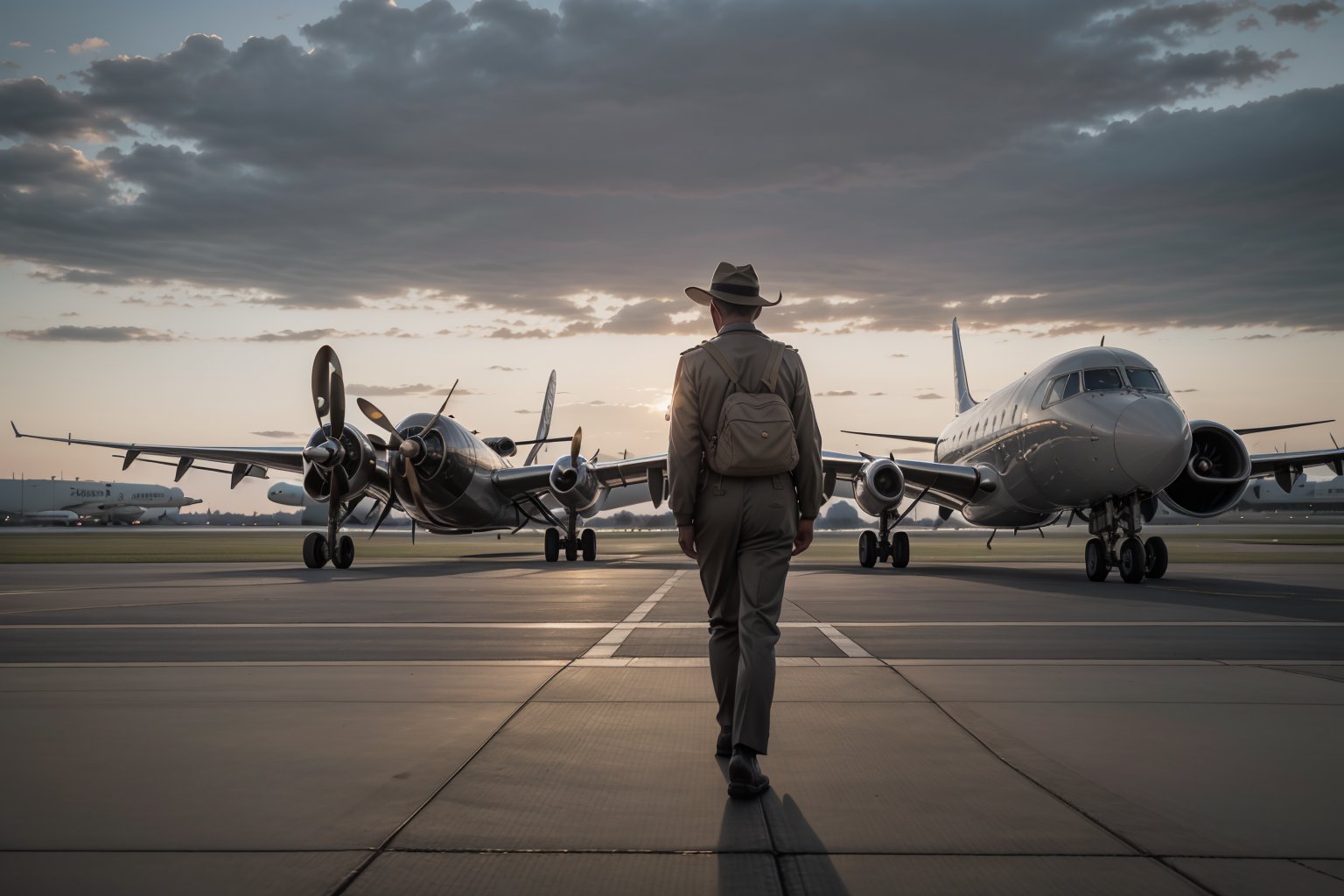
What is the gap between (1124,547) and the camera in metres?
16.5

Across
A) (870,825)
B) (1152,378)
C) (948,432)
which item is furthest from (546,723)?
(948,432)

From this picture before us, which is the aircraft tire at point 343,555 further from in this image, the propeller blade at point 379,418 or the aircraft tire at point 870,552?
the aircraft tire at point 870,552

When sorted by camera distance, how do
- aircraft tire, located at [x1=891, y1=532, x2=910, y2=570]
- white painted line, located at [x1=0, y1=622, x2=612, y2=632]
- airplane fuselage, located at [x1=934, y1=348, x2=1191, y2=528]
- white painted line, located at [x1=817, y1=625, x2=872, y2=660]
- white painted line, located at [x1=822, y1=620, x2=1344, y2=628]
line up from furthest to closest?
aircraft tire, located at [x1=891, y1=532, x2=910, y2=570] < airplane fuselage, located at [x1=934, y1=348, x2=1191, y2=528] < white painted line, located at [x1=822, y1=620, x2=1344, y2=628] < white painted line, located at [x1=0, y1=622, x2=612, y2=632] < white painted line, located at [x1=817, y1=625, x2=872, y2=660]

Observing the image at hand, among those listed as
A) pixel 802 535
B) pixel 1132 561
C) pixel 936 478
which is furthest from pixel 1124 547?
pixel 802 535

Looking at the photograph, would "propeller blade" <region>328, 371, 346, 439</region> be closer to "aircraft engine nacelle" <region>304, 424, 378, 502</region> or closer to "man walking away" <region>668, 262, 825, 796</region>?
"aircraft engine nacelle" <region>304, 424, 378, 502</region>

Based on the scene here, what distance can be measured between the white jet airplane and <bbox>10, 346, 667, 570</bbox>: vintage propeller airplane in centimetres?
8908

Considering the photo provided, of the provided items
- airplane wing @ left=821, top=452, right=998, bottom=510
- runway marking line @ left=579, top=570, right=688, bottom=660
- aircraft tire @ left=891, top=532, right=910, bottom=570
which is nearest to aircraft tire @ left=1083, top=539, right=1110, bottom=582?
airplane wing @ left=821, top=452, right=998, bottom=510

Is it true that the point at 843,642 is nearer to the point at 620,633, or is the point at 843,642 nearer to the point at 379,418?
the point at 620,633

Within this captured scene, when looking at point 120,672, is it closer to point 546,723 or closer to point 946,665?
point 546,723

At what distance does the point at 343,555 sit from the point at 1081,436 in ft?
52.2

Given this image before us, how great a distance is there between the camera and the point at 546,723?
16.1ft

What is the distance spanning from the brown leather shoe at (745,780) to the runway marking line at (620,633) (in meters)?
3.66

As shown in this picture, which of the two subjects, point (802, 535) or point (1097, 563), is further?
point (1097, 563)

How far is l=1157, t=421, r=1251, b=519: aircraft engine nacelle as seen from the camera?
60.0ft
